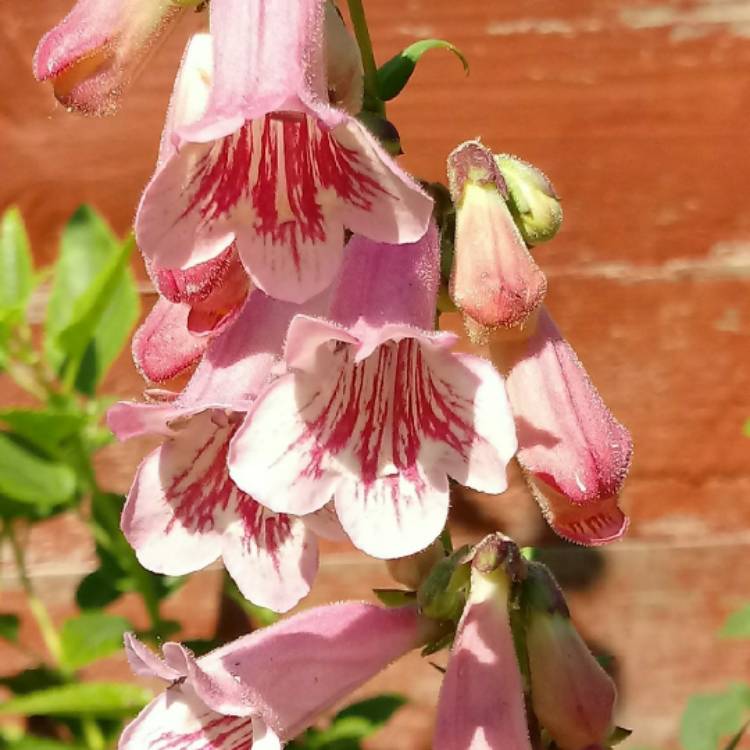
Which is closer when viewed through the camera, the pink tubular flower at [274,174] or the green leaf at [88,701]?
the pink tubular flower at [274,174]

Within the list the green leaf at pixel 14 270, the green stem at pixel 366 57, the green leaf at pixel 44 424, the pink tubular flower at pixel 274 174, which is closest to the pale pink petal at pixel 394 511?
the pink tubular flower at pixel 274 174

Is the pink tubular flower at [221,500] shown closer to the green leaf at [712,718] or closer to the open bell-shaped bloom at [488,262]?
the open bell-shaped bloom at [488,262]

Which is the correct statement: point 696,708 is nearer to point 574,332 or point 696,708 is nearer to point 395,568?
point 574,332

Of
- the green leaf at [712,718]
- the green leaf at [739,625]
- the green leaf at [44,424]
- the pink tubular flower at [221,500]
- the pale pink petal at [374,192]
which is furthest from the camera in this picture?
the green leaf at [712,718]

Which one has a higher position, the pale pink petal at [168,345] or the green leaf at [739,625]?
the pale pink petal at [168,345]

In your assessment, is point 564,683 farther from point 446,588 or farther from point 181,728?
point 181,728

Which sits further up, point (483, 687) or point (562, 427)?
point (562, 427)

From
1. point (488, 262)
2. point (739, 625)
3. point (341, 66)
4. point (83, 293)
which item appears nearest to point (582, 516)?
point (488, 262)

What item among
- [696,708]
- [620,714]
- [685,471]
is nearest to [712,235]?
[685,471]
